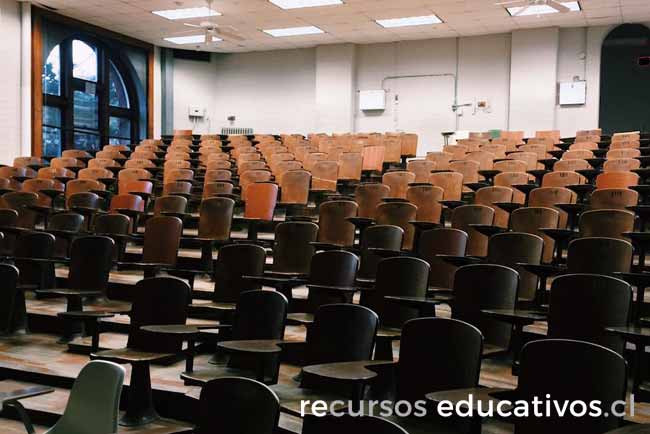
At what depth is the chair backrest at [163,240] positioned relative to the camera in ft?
13.3

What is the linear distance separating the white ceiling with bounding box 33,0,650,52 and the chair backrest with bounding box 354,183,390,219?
4481mm

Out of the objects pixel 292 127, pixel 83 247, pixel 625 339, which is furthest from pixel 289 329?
pixel 292 127

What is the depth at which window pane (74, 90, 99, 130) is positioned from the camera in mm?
10156

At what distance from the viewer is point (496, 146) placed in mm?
6691

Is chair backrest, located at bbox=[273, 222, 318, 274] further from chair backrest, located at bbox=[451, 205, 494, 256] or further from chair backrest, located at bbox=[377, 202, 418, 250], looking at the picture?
chair backrest, located at bbox=[451, 205, 494, 256]

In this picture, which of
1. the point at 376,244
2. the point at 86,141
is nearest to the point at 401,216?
the point at 376,244

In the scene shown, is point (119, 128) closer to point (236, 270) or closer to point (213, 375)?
point (236, 270)

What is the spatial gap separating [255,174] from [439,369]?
3.93 metres

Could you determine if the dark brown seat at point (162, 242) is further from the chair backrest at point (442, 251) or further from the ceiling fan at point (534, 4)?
the ceiling fan at point (534, 4)

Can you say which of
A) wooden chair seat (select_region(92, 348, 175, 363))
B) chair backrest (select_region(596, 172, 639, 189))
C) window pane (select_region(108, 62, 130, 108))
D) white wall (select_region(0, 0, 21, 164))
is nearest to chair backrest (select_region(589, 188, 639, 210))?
chair backrest (select_region(596, 172, 639, 189))

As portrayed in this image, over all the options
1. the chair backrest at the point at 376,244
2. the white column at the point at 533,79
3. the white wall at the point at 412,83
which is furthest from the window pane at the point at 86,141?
the chair backrest at the point at 376,244

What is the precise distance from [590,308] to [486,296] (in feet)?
1.36

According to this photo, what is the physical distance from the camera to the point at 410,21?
9586 millimetres

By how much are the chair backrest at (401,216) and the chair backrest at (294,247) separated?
525 millimetres
